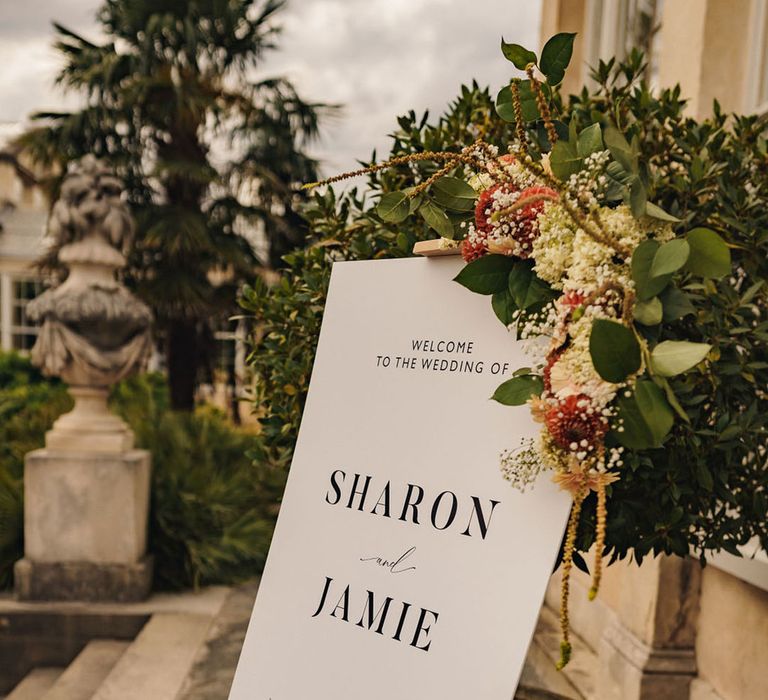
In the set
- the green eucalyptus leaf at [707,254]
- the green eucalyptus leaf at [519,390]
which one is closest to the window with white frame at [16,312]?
the green eucalyptus leaf at [519,390]

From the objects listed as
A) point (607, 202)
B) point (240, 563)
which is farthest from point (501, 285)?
point (240, 563)

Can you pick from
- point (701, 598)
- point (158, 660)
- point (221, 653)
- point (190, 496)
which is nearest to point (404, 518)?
point (701, 598)

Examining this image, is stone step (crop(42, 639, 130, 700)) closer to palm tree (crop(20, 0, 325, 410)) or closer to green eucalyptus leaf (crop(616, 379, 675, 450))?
green eucalyptus leaf (crop(616, 379, 675, 450))

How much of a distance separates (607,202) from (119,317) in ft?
13.0

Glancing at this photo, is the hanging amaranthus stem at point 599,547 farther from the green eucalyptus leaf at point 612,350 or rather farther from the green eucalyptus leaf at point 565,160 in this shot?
the green eucalyptus leaf at point 565,160

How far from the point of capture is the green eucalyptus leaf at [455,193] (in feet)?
4.71

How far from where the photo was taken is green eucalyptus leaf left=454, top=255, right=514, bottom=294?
4.37ft

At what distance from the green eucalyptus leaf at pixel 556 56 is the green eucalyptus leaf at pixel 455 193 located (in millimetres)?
254

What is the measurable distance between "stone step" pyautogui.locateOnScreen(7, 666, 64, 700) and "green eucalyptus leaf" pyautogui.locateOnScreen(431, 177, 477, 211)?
390 centimetres

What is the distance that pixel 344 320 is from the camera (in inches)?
71.4

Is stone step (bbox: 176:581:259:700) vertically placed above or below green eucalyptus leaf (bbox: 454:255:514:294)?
below

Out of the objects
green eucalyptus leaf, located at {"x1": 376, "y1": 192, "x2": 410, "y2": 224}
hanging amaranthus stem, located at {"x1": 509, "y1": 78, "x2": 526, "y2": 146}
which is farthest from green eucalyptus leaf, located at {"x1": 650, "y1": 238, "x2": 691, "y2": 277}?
green eucalyptus leaf, located at {"x1": 376, "y1": 192, "x2": 410, "y2": 224}

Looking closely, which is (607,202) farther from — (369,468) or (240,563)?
(240,563)

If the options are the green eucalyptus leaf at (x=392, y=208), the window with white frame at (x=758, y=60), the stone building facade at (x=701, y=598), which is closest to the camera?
the green eucalyptus leaf at (x=392, y=208)
